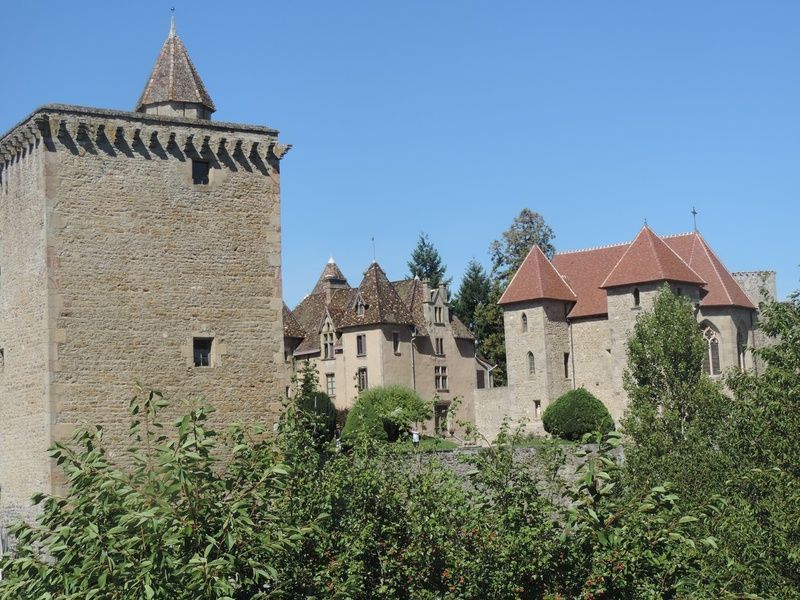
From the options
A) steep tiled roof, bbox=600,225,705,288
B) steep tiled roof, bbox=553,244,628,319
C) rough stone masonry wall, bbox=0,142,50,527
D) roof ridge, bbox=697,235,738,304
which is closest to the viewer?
rough stone masonry wall, bbox=0,142,50,527

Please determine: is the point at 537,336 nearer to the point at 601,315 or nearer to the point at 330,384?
the point at 601,315

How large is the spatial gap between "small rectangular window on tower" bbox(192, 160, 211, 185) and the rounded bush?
2345 centimetres

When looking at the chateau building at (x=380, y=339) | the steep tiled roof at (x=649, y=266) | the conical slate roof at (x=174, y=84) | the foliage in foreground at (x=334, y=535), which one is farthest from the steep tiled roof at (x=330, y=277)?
the foliage in foreground at (x=334, y=535)

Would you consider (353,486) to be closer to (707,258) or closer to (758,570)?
(758,570)

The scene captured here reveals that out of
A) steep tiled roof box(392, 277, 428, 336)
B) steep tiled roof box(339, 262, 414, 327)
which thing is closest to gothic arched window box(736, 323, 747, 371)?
steep tiled roof box(392, 277, 428, 336)

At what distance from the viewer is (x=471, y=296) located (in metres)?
77.2

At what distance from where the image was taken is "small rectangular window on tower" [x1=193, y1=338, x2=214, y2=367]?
27812mm

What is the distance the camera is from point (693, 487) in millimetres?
31141

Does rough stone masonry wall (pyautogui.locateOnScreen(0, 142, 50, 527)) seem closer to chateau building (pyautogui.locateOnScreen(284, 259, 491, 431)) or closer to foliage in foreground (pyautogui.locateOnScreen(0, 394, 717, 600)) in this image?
foliage in foreground (pyautogui.locateOnScreen(0, 394, 717, 600))

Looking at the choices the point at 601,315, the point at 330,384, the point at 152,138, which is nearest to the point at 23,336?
the point at 152,138

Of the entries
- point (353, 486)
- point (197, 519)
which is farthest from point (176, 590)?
point (353, 486)

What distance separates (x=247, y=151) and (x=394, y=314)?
28.3 meters

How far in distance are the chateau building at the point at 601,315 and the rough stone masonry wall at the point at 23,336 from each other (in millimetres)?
29315

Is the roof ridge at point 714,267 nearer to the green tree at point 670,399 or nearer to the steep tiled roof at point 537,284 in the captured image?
the steep tiled roof at point 537,284
